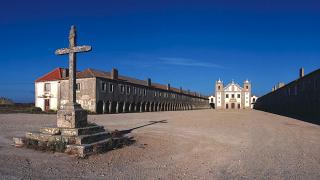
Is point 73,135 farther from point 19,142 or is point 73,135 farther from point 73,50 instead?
point 73,50

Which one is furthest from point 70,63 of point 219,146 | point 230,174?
point 230,174

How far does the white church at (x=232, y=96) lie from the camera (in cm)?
9769

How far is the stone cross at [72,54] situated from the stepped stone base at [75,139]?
108cm

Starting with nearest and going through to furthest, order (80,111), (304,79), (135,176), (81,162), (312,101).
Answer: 1. (135,176)
2. (81,162)
3. (80,111)
4. (312,101)
5. (304,79)

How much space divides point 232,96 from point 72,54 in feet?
307

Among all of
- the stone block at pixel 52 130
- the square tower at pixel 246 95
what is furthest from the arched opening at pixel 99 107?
the square tower at pixel 246 95

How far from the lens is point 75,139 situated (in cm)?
781

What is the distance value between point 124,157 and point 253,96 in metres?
125

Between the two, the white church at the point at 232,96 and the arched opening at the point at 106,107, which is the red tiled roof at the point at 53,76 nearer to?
the arched opening at the point at 106,107

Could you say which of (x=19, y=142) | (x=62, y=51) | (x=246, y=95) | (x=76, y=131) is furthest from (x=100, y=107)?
(x=246, y=95)

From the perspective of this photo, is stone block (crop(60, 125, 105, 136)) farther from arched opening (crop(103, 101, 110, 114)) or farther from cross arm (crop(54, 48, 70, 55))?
arched opening (crop(103, 101, 110, 114))

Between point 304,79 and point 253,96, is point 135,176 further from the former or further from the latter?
point 253,96

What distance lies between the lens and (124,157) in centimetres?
719

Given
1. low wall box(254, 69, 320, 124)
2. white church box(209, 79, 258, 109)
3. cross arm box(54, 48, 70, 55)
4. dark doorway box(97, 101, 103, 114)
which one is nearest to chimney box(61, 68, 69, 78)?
dark doorway box(97, 101, 103, 114)
